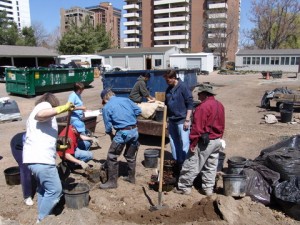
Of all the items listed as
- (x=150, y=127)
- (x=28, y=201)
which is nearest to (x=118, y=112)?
(x=28, y=201)

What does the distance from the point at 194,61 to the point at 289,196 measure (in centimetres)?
4112

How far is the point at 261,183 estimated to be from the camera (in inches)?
183

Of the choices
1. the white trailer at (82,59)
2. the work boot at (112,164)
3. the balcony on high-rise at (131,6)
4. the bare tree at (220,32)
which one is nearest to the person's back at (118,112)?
the work boot at (112,164)

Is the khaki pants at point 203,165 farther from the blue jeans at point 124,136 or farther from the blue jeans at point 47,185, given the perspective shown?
the blue jeans at point 47,185

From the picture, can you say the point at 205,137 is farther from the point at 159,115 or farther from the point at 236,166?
the point at 159,115

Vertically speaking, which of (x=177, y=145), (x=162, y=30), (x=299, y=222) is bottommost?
(x=299, y=222)

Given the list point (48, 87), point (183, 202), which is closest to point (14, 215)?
point (183, 202)

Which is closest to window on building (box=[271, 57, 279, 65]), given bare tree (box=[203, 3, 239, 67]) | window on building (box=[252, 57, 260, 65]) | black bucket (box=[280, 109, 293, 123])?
window on building (box=[252, 57, 260, 65])

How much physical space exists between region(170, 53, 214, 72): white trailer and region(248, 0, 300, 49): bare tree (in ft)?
73.9

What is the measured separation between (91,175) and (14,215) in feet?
4.75

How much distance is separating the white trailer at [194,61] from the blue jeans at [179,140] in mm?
38851

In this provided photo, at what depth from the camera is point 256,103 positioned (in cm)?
1482

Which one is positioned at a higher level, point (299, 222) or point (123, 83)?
point (123, 83)

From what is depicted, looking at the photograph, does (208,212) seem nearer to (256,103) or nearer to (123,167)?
(123,167)
